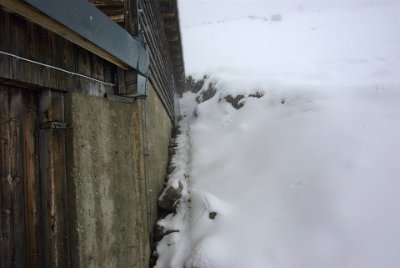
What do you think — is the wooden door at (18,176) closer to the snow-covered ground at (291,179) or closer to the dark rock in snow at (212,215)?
the snow-covered ground at (291,179)

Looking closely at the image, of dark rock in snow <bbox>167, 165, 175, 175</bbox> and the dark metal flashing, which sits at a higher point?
the dark metal flashing

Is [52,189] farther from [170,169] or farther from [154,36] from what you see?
[170,169]

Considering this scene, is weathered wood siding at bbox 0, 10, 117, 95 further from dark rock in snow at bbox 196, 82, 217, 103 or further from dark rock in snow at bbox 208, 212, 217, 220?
dark rock in snow at bbox 196, 82, 217, 103

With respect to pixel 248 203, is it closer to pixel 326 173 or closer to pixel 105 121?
pixel 326 173

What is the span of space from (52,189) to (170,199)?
128 inches

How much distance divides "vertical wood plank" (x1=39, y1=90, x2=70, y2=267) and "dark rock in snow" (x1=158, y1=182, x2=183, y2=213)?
9.77ft

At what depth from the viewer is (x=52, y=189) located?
212cm

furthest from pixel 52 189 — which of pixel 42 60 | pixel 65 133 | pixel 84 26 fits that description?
pixel 84 26

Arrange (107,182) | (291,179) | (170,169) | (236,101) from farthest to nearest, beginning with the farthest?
(236,101) → (170,169) → (291,179) → (107,182)

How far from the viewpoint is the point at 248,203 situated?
4.68m

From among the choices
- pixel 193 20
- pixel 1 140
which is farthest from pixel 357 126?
pixel 193 20

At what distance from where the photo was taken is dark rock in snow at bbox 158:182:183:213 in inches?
201

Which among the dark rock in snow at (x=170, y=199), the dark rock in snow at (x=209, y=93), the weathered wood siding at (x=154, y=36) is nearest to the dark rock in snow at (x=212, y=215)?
the dark rock in snow at (x=170, y=199)

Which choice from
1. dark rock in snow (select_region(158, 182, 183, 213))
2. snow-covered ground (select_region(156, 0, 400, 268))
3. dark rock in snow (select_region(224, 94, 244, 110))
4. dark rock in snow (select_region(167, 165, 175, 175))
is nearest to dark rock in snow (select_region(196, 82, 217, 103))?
snow-covered ground (select_region(156, 0, 400, 268))
